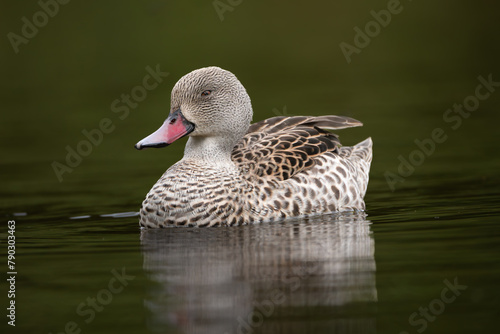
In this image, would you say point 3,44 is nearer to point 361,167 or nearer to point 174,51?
point 174,51

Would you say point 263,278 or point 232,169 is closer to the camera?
point 263,278

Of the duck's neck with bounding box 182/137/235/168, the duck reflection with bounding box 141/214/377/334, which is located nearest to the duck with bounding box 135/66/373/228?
the duck's neck with bounding box 182/137/235/168

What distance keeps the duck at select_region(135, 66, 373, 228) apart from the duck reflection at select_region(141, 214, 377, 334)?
0.68ft

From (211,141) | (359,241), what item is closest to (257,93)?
(211,141)

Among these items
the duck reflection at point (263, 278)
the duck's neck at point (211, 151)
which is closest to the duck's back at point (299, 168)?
the duck's neck at point (211, 151)

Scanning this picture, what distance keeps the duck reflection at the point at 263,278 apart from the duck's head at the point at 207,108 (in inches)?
45.4

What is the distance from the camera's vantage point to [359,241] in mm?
10023

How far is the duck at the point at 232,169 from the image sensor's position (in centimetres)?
1095

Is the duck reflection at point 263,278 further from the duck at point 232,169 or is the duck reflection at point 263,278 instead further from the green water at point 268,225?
the duck at point 232,169

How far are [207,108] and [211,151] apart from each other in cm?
47

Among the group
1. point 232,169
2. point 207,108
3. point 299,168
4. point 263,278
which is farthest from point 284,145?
point 263,278

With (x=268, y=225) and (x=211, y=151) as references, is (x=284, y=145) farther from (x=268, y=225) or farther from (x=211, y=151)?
(x=268, y=225)

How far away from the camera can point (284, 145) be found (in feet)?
39.1

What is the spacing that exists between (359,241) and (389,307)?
2.35m
